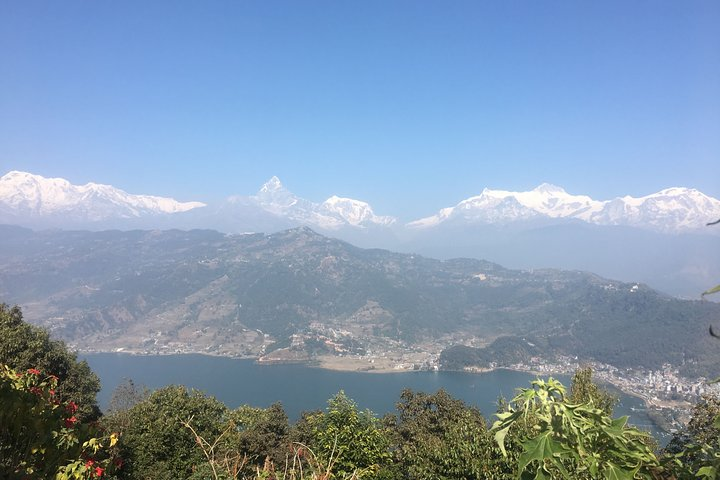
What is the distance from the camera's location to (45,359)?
1741 centimetres

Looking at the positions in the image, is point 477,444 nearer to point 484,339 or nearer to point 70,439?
point 70,439

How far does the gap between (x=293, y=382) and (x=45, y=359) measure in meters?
122

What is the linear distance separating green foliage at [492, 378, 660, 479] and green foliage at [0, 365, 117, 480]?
312 centimetres

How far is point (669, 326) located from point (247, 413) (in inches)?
8165

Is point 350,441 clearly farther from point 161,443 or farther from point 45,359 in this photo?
point 45,359

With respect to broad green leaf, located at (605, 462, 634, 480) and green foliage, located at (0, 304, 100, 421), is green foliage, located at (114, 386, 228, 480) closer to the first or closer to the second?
green foliage, located at (0, 304, 100, 421)

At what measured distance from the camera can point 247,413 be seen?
26.2 m

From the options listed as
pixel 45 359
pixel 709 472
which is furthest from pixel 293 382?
pixel 709 472

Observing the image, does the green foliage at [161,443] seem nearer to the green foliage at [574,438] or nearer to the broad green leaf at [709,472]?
the green foliage at [574,438]

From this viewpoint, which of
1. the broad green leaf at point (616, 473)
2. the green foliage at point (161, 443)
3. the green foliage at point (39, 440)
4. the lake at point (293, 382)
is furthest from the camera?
the lake at point (293, 382)

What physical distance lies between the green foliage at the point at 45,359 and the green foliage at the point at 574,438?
59.2 ft

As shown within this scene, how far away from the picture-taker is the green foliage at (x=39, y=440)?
8.83 feet

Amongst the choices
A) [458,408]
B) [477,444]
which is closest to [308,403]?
Result: [458,408]

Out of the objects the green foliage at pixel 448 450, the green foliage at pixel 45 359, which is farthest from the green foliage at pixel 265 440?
the green foliage at pixel 45 359
